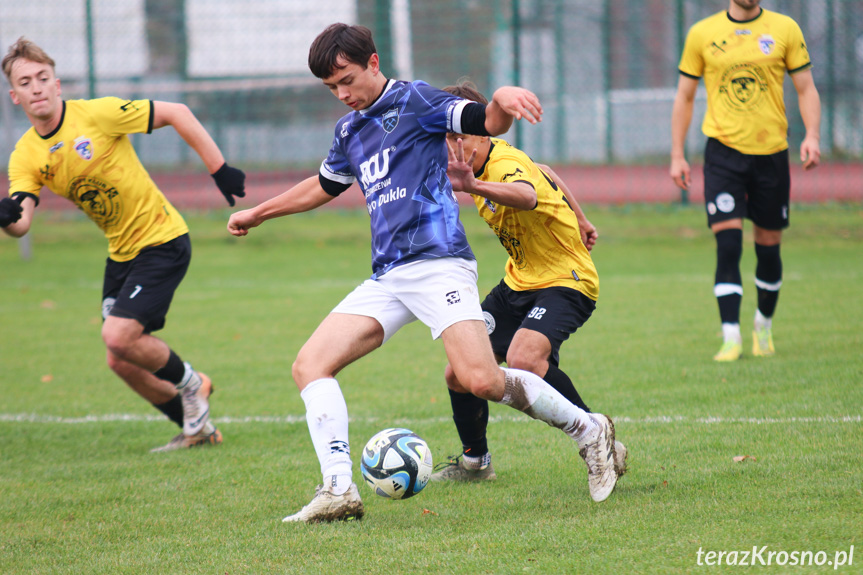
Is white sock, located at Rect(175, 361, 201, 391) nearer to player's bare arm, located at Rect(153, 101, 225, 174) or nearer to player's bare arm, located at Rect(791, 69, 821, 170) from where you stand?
player's bare arm, located at Rect(153, 101, 225, 174)

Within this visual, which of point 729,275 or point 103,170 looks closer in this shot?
point 103,170

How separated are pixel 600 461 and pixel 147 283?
2.73m

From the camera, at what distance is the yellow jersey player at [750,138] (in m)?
6.01

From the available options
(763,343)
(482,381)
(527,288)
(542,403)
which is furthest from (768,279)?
(482,381)

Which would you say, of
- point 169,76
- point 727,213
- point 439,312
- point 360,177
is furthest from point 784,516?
point 169,76

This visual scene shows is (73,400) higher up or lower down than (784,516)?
lower down

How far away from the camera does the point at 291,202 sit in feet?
12.9

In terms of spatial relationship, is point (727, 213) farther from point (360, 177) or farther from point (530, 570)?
point (530, 570)

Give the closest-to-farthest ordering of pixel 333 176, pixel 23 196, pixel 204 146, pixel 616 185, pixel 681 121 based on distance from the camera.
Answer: pixel 333 176
pixel 23 196
pixel 204 146
pixel 681 121
pixel 616 185

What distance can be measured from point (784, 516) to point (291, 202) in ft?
7.72

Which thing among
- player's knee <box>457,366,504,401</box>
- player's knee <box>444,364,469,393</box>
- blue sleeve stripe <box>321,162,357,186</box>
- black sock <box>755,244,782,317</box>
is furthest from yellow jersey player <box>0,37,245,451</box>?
black sock <box>755,244,782,317</box>

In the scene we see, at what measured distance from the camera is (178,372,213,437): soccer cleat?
4910mm

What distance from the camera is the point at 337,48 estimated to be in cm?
340

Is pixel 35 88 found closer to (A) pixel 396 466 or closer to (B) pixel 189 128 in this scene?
(B) pixel 189 128
